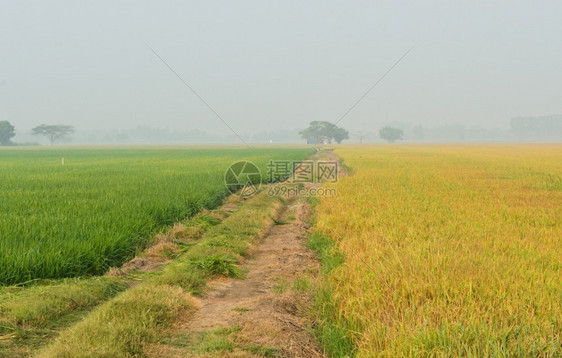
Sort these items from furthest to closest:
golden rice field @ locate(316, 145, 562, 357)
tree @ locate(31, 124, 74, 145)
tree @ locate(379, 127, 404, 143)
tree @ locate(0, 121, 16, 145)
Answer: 1. tree @ locate(379, 127, 404, 143)
2. tree @ locate(31, 124, 74, 145)
3. tree @ locate(0, 121, 16, 145)
4. golden rice field @ locate(316, 145, 562, 357)

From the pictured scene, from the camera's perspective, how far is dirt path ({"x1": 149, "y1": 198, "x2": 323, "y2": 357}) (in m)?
3.71

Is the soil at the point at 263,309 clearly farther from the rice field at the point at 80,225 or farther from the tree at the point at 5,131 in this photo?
the tree at the point at 5,131

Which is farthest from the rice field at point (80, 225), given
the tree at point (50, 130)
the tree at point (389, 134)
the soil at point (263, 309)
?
the tree at point (389, 134)

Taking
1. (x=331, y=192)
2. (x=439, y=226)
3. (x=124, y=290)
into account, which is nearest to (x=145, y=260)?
(x=124, y=290)

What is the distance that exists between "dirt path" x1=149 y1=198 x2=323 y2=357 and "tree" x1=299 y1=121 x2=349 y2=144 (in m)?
128

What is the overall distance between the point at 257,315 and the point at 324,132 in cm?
13526

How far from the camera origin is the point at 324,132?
452 feet

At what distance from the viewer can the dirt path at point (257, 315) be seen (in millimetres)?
3715

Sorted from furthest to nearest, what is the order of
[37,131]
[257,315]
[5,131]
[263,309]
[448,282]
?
[37,131] < [5,131] < [263,309] < [257,315] < [448,282]

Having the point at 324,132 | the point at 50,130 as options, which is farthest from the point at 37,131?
the point at 324,132

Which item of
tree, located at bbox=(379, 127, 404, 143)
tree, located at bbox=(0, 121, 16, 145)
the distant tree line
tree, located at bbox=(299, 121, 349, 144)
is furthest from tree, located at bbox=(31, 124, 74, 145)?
tree, located at bbox=(379, 127, 404, 143)

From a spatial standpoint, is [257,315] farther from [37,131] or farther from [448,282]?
[37,131]

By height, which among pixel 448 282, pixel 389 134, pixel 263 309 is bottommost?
pixel 263 309

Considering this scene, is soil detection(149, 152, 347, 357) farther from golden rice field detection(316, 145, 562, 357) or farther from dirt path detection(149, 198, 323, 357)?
golden rice field detection(316, 145, 562, 357)
